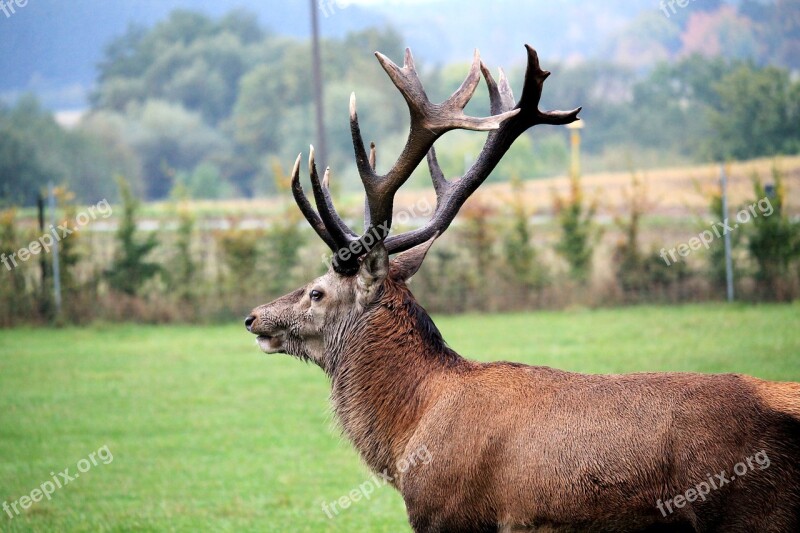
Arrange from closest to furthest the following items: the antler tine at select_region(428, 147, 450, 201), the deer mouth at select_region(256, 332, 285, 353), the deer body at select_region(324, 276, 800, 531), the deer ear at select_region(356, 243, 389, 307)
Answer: the deer body at select_region(324, 276, 800, 531)
the deer ear at select_region(356, 243, 389, 307)
the deer mouth at select_region(256, 332, 285, 353)
the antler tine at select_region(428, 147, 450, 201)

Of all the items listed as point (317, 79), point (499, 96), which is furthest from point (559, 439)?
point (317, 79)

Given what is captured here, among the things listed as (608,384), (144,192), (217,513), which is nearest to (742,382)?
(608,384)

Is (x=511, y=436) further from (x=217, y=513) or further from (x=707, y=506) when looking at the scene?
(x=217, y=513)

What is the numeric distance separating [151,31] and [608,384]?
114 m

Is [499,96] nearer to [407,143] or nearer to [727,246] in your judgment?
[407,143]

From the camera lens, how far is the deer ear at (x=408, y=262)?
6.36 m

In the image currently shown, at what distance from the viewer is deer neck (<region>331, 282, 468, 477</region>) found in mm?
5879

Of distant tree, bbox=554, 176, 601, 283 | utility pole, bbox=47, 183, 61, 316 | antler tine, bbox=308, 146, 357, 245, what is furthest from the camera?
distant tree, bbox=554, 176, 601, 283

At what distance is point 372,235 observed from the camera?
6168 millimetres

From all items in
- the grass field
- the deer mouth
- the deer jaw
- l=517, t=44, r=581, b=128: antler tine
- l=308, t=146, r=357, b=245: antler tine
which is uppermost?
l=517, t=44, r=581, b=128: antler tine

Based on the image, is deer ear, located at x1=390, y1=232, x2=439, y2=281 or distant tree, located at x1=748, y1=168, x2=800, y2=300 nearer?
deer ear, located at x1=390, y1=232, x2=439, y2=281

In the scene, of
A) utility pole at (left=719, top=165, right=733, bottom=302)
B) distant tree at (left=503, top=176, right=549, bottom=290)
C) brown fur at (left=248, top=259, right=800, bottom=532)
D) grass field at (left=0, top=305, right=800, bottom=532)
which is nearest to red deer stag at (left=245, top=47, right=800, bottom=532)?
brown fur at (left=248, top=259, right=800, bottom=532)

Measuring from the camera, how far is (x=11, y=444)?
37.3 ft

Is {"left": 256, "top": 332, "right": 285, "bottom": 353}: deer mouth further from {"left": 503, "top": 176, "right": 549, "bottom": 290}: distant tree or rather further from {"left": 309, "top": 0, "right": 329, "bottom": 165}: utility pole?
{"left": 309, "top": 0, "right": 329, "bottom": 165}: utility pole
